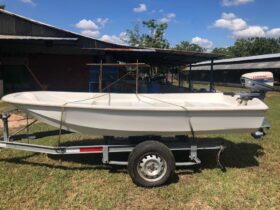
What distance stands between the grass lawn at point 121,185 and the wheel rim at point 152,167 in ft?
0.58

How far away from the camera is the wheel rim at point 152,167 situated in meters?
4.47

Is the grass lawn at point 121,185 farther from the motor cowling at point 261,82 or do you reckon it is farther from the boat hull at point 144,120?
the motor cowling at point 261,82

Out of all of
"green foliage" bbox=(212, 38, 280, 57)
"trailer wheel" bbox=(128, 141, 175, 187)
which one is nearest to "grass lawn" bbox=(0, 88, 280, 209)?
"trailer wheel" bbox=(128, 141, 175, 187)

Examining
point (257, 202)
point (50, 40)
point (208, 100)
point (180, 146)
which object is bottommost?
point (257, 202)

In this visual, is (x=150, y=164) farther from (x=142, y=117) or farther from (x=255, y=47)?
(x=255, y=47)

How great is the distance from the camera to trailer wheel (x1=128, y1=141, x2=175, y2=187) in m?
4.42

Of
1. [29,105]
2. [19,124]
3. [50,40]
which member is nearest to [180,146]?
[29,105]

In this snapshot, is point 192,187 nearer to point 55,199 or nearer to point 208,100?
point 55,199

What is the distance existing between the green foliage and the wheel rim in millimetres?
87362

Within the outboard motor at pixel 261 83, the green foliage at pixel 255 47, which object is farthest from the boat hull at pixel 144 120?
the green foliage at pixel 255 47

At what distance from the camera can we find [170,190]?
4402 millimetres

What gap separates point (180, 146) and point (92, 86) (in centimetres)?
1091

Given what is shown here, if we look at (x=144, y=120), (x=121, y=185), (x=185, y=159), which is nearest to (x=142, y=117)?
(x=144, y=120)

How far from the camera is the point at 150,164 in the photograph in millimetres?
4488
